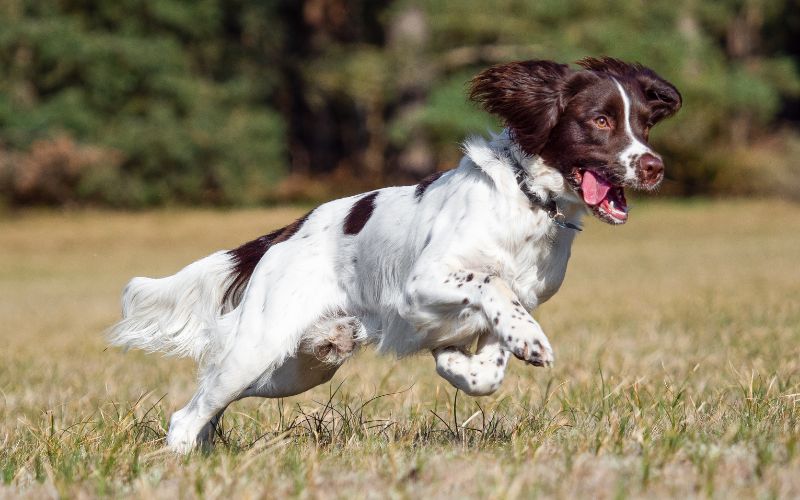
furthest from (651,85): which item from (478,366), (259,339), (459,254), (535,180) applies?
(259,339)

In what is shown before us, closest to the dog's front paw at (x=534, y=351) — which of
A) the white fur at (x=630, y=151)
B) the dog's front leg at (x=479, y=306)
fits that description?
the dog's front leg at (x=479, y=306)

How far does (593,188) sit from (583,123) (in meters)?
0.26

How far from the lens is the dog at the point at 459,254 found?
13.4 feet

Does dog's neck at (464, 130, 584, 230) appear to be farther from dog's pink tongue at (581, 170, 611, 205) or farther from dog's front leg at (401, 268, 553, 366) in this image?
dog's front leg at (401, 268, 553, 366)

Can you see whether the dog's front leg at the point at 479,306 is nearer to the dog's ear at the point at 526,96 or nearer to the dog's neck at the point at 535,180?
the dog's neck at the point at 535,180

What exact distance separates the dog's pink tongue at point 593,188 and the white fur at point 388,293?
0.09m

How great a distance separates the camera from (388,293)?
446cm

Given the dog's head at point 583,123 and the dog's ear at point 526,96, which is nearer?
the dog's head at point 583,123

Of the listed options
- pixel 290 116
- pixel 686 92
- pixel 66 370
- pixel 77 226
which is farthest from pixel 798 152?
pixel 66 370

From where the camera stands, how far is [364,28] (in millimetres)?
35438

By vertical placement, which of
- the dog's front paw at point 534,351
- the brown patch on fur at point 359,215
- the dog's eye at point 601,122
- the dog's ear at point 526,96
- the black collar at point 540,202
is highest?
the dog's ear at point 526,96

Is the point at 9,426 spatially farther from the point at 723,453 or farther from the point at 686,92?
the point at 686,92

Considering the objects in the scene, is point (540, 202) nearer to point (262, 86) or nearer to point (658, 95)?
point (658, 95)

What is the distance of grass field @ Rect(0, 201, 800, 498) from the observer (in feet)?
10.1
